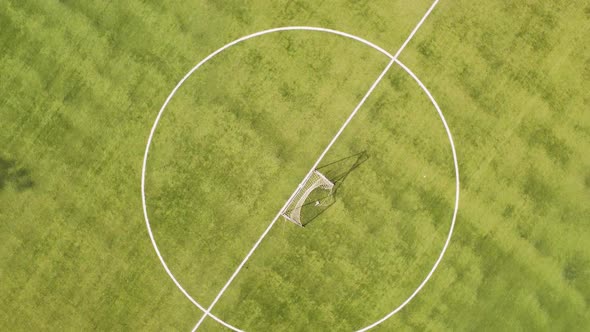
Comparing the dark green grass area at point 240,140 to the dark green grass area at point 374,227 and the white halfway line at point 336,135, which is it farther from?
the dark green grass area at point 374,227

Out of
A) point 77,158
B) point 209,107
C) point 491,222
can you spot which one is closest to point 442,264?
point 491,222

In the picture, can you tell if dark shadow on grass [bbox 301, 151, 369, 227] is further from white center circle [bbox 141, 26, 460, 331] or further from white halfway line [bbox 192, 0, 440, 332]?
white center circle [bbox 141, 26, 460, 331]

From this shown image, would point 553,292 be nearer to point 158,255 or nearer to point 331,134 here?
point 331,134

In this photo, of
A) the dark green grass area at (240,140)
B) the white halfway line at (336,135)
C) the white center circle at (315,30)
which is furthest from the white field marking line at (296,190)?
the white center circle at (315,30)

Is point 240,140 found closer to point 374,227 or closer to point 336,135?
point 336,135

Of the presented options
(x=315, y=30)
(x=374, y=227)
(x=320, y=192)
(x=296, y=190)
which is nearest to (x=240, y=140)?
(x=296, y=190)

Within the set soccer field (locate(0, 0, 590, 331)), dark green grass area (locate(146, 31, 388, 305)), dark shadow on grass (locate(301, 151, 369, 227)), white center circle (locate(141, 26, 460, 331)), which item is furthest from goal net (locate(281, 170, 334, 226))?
white center circle (locate(141, 26, 460, 331))
